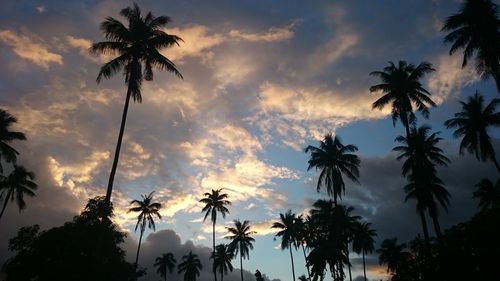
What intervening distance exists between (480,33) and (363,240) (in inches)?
2087

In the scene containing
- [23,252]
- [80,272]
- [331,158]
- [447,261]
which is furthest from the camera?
[331,158]

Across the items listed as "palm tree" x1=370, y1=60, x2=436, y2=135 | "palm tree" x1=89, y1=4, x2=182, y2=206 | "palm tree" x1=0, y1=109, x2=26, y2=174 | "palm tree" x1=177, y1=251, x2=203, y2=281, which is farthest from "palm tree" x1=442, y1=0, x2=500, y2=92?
"palm tree" x1=177, y1=251, x2=203, y2=281

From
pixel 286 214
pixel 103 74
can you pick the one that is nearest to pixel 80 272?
pixel 103 74

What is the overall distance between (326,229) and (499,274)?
38.5 metres

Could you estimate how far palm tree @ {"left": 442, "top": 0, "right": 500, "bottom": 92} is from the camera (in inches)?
1099

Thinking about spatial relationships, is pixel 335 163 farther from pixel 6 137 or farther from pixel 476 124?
pixel 6 137

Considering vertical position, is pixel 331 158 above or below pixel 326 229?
above

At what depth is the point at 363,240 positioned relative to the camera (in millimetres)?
73938

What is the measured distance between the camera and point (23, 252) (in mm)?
38938

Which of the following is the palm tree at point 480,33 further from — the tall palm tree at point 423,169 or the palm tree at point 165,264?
the palm tree at point 165,264

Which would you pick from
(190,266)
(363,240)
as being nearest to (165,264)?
(190,266)

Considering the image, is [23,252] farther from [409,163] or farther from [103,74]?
[409,163]

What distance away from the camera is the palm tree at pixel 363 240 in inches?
2749

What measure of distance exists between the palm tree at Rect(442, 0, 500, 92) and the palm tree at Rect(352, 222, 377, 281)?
146 ft
